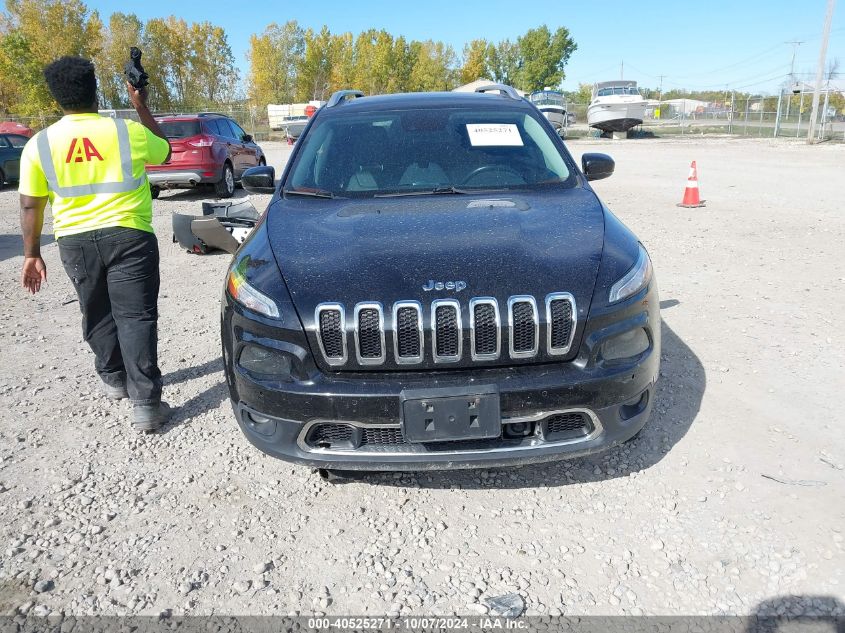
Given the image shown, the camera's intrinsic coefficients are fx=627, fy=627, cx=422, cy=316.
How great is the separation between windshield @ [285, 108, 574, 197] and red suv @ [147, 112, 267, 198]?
836cm

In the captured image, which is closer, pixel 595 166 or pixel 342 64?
pixel 595 166

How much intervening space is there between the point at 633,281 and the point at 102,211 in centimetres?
265

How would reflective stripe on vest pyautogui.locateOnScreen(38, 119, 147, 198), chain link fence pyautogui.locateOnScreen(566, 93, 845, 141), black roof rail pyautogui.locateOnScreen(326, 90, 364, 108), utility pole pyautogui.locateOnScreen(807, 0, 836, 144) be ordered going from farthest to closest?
1. chain link fence pyautogui.locateOnScreen(566, 93, 845, 141)
2. utility pole pyautogui.locateOnScreen(807, 0, 836, 144)
3. black roof rail pyautogui.locateOnScreen(326, 90, 364, 108)
4. reflective stripe on vest pyautogui.locateOnScreen(38, 119, 147, 198)

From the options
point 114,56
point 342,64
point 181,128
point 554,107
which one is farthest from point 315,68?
point 181,128

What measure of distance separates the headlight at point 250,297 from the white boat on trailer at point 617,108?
31.5 meters

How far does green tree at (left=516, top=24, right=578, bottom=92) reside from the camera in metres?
73.8

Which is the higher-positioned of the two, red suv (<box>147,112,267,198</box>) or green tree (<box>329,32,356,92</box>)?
green tree (<box>329,32,356,92</box>)

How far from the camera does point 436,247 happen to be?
262cm

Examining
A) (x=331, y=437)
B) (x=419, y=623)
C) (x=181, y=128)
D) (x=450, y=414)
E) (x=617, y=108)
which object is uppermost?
(x=617, y=108)

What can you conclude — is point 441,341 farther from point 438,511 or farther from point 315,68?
point 315,68

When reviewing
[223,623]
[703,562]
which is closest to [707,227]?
[703,562]

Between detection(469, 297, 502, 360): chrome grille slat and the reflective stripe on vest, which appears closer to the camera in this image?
detection(469, 297, 502, 360): chrome grille slat

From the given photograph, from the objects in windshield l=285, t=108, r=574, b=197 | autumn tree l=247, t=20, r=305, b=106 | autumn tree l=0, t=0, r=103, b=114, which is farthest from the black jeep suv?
autumn tree l=247, t=20, r=305, b=106

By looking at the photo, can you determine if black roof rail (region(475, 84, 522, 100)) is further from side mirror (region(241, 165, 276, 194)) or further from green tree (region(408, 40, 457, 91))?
green tree (region(408, 40, 457, 91))
